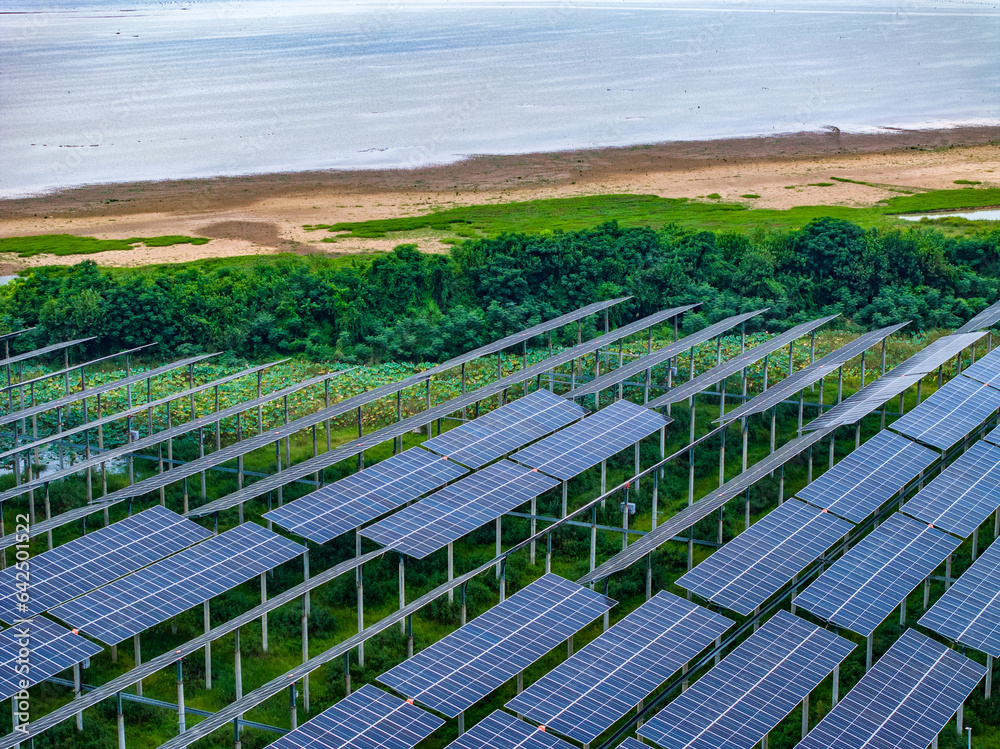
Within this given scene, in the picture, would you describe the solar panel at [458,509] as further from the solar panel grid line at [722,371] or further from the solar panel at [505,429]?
the solar panel grid line at [722,371]

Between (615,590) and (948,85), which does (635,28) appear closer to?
(948,85)

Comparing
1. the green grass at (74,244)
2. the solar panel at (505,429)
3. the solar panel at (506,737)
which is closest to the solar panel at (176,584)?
the solar panel at (505,429)

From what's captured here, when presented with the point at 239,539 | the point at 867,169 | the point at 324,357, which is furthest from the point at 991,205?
the point at 239,539

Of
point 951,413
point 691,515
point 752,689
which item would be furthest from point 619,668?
point 951,413

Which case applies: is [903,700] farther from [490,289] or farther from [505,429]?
[490,289]

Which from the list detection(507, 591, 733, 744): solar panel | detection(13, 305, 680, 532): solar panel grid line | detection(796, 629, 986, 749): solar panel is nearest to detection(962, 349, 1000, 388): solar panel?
detection(13, 305, 680, 532): solar panel grid line
